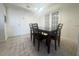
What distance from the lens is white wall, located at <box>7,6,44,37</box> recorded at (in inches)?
54.1

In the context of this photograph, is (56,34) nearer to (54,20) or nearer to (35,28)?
(54,20)

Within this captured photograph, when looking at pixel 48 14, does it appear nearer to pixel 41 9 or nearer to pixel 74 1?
pixel 41 9

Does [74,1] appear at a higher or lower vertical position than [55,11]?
higher

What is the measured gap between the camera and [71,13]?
52.6 inches

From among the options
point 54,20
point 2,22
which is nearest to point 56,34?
point 54,20

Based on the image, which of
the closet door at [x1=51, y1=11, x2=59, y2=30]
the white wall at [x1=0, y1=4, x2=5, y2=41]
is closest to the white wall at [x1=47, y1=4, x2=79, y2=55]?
the closet door at [x1=51, y1=11, x2=59, y2=30]

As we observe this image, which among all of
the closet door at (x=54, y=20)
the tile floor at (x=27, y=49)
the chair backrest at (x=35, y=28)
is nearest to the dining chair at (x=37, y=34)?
the chair backrest at (x=35, y=28)

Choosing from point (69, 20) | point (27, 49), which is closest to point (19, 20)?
point (27, 49)

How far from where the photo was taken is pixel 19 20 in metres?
1.41

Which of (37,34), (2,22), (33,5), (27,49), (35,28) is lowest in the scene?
(27,49)

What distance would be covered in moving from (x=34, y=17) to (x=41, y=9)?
19cm

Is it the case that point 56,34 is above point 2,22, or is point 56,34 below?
below

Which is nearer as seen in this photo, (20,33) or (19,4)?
(19,4)

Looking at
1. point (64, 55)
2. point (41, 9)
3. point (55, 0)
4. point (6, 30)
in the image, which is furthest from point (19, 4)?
point (64, 55)
